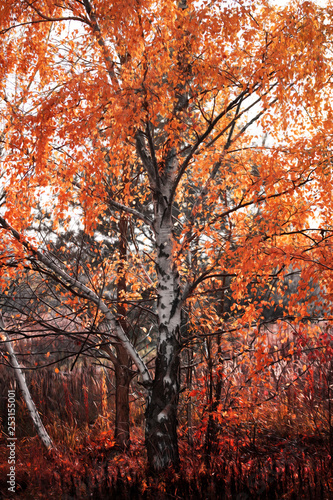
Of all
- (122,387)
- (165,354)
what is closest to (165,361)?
(165,354)

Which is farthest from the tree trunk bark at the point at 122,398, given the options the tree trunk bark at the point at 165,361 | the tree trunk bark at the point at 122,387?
the tree trunk bark at the point at 165,361

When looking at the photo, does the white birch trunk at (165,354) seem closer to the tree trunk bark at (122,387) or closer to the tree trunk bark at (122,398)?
the tree trunk bark at (122,387)

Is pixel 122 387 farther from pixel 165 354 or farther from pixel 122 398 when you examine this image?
pixel 165 354

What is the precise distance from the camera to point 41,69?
14.0 feet

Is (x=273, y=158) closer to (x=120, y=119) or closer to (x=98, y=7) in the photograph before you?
(x=120, y=119)

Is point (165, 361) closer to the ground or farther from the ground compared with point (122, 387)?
farther from the ground

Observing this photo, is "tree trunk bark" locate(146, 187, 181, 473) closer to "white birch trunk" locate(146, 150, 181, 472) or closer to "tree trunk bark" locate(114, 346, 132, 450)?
"white birch trunk" locate(146, 150, 181, 472)

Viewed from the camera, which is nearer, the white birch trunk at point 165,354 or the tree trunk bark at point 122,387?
the white birch trunk at point 165,354

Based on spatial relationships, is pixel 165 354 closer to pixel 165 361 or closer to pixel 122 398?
pixel 165 361

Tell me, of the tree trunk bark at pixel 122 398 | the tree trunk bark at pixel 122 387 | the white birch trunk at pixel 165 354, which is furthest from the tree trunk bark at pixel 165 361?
the tree trunk bark at pixel 122 398

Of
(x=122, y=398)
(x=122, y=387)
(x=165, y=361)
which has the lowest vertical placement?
(x=122, y=398)

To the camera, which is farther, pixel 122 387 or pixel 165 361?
pixel 122 387

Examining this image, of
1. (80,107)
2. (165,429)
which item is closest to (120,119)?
(80,107)

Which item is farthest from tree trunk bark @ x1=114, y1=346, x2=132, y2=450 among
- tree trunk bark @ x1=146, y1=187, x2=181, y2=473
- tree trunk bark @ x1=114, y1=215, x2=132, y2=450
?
tree trunk bark @ x1=146, y1=187, x2=181, y2=473
